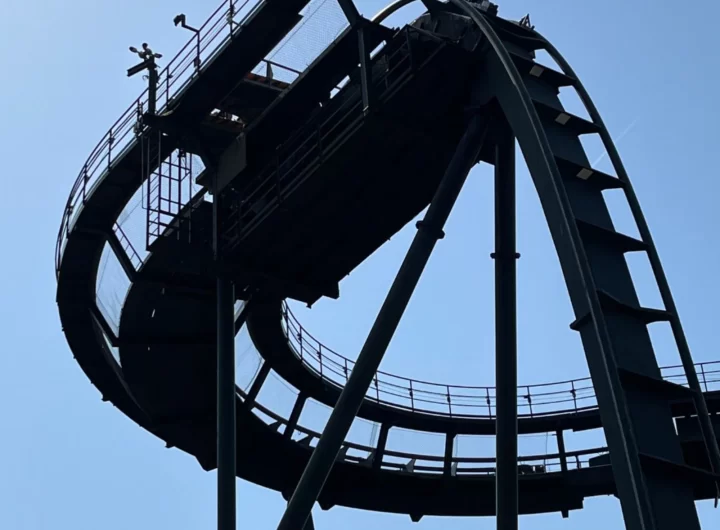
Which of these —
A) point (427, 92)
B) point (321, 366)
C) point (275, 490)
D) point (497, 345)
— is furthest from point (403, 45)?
point (275, 490)

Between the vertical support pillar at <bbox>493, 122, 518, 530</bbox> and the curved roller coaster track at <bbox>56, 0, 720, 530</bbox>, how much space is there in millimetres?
38

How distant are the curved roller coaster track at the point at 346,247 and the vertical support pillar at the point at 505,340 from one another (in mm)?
38

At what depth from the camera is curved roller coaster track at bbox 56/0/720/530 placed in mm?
13039

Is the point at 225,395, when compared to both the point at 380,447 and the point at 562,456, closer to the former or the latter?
the point at 380,447

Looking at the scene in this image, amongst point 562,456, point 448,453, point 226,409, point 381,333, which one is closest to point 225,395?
point 226,409

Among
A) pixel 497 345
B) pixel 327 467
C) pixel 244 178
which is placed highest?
pixel 244 178

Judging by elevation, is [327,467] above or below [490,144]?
below

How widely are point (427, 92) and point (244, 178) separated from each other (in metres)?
4.96

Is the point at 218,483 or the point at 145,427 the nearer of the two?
the point at 218,483

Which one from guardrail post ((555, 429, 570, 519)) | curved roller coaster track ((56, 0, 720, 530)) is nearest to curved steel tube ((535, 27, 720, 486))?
curved roller coaster track ((56, 0, 720, 530))

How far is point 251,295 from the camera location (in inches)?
901

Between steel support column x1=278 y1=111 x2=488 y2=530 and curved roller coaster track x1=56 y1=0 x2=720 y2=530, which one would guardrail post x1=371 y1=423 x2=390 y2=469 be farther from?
steel support column x1=278 y1=111 x2=488 y2=530

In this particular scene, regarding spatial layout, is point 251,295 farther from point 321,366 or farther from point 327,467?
point 327,467

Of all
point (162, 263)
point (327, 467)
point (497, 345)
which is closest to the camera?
point (327, 467)
